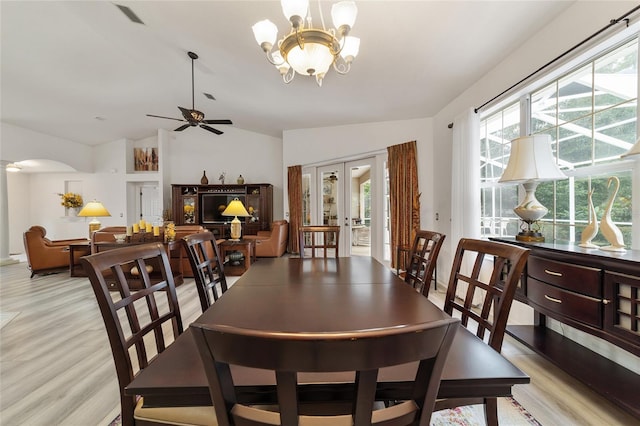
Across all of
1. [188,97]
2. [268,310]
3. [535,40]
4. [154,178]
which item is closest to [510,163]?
[535,40]

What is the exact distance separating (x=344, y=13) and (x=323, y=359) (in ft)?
6.48

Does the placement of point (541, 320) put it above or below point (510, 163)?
below

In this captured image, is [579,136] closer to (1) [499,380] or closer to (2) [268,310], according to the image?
(1) [499,380]

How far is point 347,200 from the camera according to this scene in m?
5.54

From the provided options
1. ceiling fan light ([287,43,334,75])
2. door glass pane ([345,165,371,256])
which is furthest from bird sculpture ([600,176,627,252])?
door glass pane ([345,165,371,256])

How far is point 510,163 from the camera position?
2109mm

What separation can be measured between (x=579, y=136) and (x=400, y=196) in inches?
100

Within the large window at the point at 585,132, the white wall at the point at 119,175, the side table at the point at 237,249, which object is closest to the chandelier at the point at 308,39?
the large window at the point at 585,132

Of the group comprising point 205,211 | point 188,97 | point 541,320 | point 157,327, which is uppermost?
point 188,97

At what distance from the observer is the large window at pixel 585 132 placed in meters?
1.78

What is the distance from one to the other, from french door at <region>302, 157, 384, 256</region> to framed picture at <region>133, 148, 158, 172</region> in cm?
456

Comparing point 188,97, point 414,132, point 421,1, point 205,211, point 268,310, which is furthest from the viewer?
point 205,211

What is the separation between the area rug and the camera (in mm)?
1482

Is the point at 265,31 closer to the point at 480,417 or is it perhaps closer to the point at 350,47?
the point at 350,47
